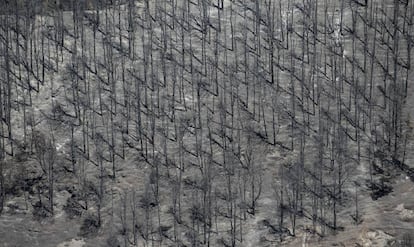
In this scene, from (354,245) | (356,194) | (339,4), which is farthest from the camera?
(339,4)

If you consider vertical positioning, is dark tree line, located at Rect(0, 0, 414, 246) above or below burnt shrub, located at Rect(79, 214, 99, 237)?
above

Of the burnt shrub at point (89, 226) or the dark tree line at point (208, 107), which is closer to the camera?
the burnt shrub at point (89, 226)

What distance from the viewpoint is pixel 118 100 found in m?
82.1

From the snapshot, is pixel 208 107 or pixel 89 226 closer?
pixel 89 226

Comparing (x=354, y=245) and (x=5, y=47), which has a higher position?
(x=5, y=47)

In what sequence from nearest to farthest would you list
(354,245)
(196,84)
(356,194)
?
(354,245) < (356,194) < (196,84)

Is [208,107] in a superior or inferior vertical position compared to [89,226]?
superior

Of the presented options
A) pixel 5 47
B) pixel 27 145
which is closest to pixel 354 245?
pixel 27 145

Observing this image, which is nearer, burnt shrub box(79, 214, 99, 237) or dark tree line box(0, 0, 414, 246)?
burnt shrub box(79, 214, 99, 237)

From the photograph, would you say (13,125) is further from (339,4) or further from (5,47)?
(339,4)

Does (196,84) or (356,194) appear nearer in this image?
(356,194)

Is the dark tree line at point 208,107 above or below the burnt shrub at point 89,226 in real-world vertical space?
above

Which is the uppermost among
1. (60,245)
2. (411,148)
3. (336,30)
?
(336,30)

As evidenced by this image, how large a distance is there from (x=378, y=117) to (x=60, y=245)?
93.9 feet
